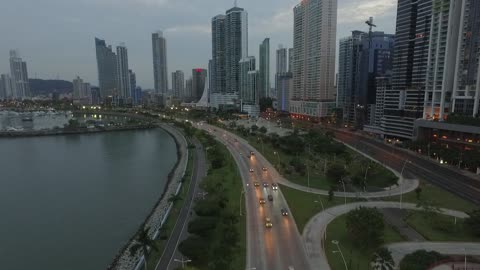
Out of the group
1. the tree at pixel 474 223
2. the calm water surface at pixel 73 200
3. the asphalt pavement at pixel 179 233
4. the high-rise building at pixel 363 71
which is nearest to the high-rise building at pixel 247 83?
the high-rise building at pixel 363 71

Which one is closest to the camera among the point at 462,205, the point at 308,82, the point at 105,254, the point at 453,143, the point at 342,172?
the point at 105,254

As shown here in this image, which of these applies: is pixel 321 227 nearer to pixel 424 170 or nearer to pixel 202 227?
pixel 202 227

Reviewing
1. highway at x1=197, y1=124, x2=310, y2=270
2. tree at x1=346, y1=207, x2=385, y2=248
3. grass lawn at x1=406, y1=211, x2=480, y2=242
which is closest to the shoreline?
highway at x1=197, y1=124, x2=310, y2=270

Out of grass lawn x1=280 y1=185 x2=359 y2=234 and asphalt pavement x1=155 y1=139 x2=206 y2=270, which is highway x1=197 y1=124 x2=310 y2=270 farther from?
asphalt pavement x1=155 y1=139 x2=206 y2=270

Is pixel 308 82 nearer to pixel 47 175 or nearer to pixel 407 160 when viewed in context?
pixel 407 160

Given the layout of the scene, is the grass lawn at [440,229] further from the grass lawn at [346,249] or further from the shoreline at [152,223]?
the shoreline at [152,223]

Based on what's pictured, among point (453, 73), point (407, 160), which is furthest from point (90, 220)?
point (453, 73)
